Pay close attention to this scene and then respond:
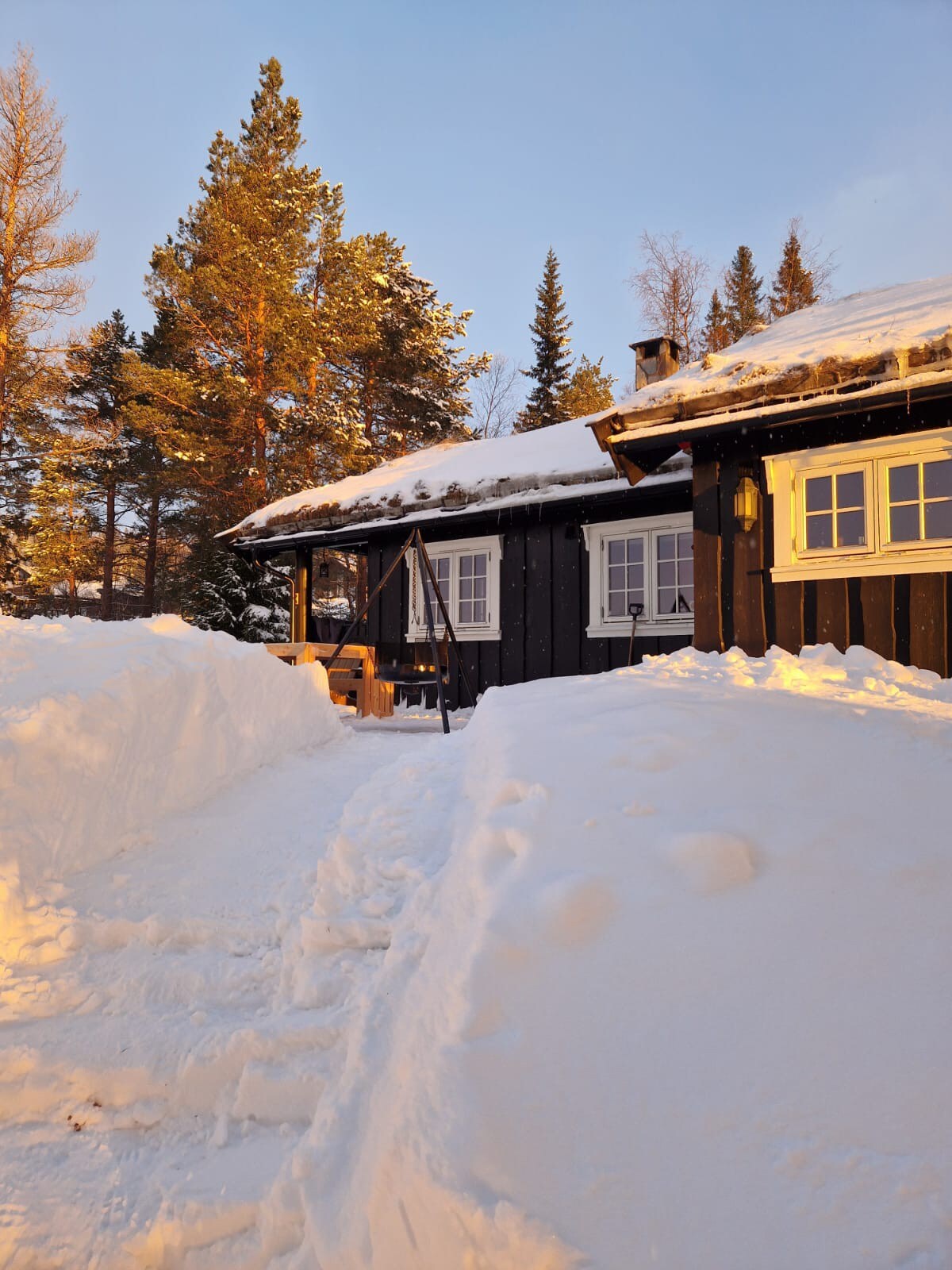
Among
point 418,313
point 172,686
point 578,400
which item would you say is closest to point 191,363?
point 418,313

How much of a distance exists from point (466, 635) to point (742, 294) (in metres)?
23.6

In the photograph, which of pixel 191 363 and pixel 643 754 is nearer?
pixel 643 754

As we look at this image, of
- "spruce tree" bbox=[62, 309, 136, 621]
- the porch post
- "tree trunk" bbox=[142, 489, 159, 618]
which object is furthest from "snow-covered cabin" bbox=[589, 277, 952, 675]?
"spruce tree" bbox=[62, 309, 136, 621]

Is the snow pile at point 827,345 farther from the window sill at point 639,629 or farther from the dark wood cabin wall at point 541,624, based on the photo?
the window sill at point 639,629

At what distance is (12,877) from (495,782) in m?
1.97

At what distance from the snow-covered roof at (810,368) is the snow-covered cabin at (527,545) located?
5.41ft

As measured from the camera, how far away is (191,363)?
17.9 meters

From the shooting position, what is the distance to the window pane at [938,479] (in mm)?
5406

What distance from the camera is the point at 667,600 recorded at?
851 centimetres

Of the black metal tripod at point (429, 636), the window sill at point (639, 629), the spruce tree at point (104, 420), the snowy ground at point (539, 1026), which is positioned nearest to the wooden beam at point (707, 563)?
the window sill at point (639, 629)

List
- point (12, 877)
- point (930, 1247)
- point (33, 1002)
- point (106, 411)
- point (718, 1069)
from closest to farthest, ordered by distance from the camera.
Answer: point (930, 1247)
point (718, 1069)
point (33, 1002)
point (12, 877)
point (106, 411)

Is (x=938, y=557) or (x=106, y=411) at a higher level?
(x=106, y=411)

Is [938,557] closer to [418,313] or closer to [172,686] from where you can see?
[172,686]

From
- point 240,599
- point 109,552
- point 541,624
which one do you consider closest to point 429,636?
point 541,624
